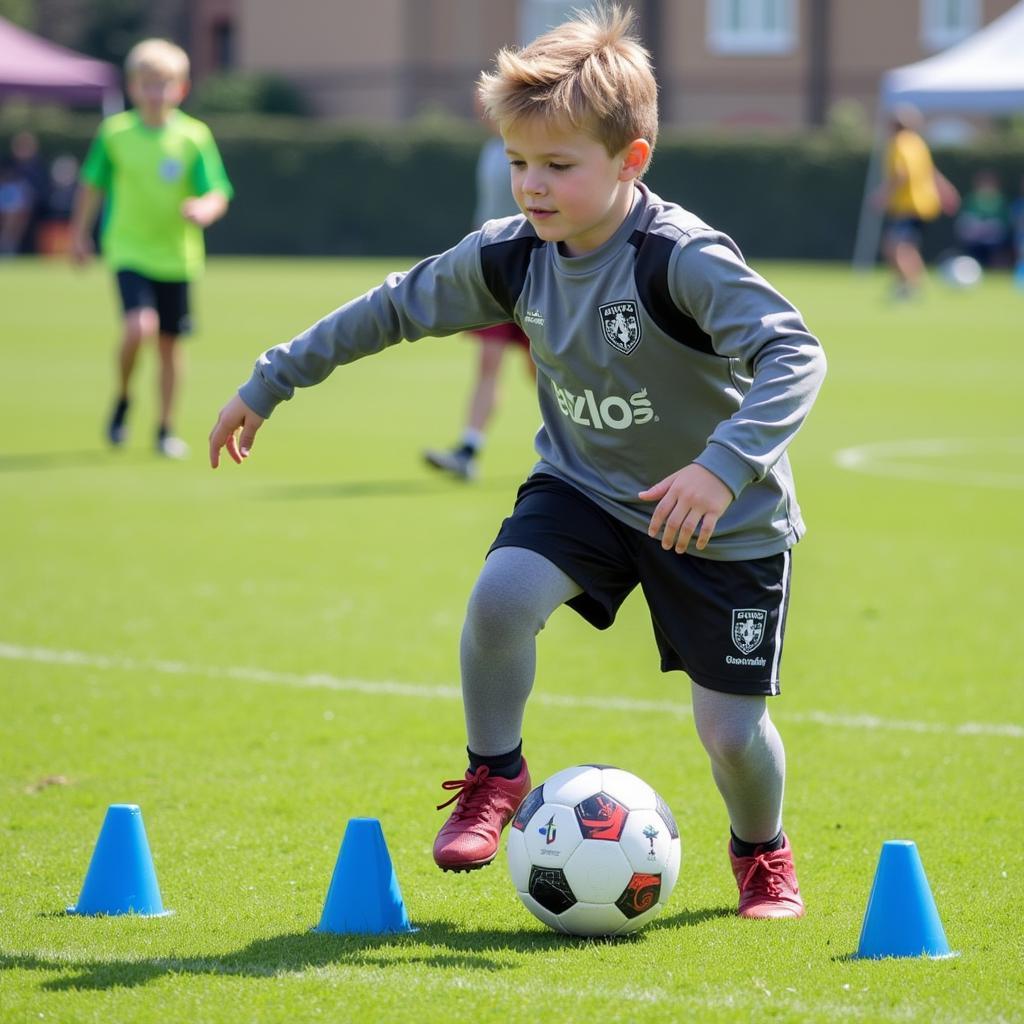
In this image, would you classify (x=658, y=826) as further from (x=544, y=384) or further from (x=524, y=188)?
(x=524, y=188)

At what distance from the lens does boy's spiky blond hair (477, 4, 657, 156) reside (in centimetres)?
399

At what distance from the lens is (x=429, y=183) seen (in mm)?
40344

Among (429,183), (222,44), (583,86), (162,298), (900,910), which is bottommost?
(429,183)

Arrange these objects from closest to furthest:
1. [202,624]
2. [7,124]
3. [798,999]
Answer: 1. [798,999]
2. [202,624]
3. [7,124]

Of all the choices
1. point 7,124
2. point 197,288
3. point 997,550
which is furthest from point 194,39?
point 997,550

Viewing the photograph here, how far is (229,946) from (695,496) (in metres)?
1.34

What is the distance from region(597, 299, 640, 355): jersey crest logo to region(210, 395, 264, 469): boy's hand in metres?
0.83

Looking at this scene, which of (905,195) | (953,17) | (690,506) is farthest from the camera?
(953,17)

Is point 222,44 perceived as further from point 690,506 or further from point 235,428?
point 690,506

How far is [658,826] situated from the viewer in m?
4.05

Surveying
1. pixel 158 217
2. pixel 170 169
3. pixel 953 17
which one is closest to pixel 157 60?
pixel 170 169

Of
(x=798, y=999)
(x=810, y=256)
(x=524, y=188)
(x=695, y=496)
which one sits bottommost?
(x=810, y=256)

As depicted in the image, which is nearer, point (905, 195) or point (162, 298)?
point (162, 298)

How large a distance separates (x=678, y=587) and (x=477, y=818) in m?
0.68
